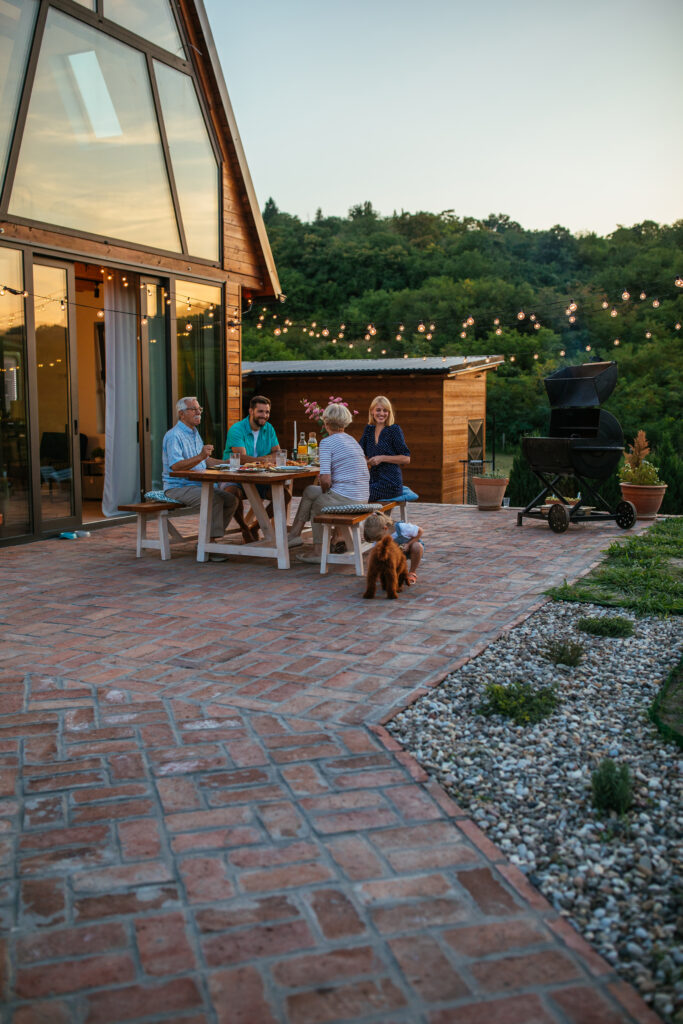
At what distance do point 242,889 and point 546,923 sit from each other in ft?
2.57

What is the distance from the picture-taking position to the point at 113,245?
8438 mm

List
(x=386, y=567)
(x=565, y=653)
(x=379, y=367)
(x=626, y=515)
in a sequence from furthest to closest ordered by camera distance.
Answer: (x=379, y=367)
(x=626, y=515)
(x=386, y=567)
(x=565, y=653)

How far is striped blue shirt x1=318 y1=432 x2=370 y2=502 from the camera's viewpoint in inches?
245

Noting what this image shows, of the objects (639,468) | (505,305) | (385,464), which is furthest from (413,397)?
(505,305)

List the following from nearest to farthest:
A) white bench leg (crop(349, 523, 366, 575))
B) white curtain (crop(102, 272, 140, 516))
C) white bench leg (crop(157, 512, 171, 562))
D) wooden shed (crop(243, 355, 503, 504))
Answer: white bench leg (crop(349, 523, 366, 575))
white bench leg (crop(157, 512, 171, 562))
white curtain (crop(102, 272, 140, 516))
wooden shed (crop(243, 355, 503, 504))

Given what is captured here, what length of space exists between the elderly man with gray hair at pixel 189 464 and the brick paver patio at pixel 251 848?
7.53 ft

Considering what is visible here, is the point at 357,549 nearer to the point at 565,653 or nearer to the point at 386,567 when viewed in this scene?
the point at 386,567

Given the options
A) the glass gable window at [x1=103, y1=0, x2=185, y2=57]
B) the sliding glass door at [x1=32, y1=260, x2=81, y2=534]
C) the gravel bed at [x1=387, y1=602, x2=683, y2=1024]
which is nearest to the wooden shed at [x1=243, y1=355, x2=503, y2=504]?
the glass gable window at [x1=103, y1=0, x2=185, y2=57]

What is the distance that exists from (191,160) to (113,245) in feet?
6.49

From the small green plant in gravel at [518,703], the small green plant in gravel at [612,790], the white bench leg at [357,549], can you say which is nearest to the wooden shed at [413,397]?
the white bench leg at [357,549]

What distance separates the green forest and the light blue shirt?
14.8 meters

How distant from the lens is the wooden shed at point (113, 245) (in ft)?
24.3

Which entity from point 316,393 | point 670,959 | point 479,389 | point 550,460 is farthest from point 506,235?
point 670,959

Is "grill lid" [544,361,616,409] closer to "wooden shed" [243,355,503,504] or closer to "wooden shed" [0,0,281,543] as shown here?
"wooden shed" [0,0,281,543]
